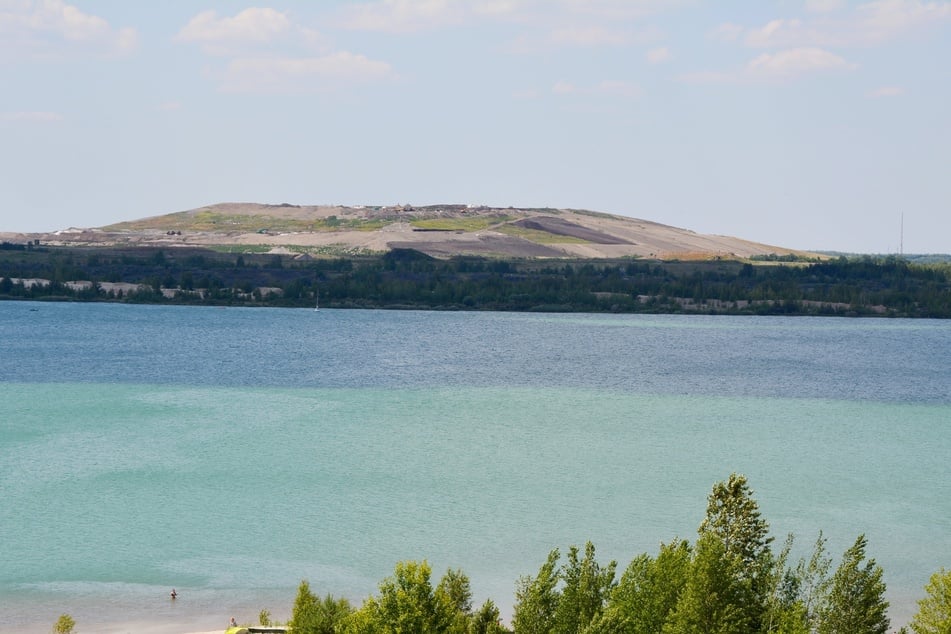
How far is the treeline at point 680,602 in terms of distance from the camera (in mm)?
30484

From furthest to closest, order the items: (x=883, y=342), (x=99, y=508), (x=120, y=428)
Answer: (x=883, y=342), (x=120, y=428), (x=99, y=508)

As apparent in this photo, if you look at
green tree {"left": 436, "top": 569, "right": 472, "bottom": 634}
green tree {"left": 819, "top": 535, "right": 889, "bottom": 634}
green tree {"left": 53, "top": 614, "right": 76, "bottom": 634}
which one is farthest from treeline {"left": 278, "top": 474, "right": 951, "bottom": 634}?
green tree {"left": 53, "top": 614, "right": 76, "bottom": 634}

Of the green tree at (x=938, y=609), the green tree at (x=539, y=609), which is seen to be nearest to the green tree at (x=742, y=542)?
the green tree at (x=938, y=609)

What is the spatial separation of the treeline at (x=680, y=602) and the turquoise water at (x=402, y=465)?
9872 millimetres

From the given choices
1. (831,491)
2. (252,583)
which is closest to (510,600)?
(252,583)

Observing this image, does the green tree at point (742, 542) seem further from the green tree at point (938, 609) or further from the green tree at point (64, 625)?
the green tree at point (64, 625)

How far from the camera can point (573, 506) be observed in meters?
58.8

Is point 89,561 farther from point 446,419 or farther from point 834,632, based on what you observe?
point 446,419

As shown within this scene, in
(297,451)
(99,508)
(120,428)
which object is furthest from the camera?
(120,428)

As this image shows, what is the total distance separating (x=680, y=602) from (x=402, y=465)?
37242 mm

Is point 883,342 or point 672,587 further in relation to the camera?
point 883,342

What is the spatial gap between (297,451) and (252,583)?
2595cm

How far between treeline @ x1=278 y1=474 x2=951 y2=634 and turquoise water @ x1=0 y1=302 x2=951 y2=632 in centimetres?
987

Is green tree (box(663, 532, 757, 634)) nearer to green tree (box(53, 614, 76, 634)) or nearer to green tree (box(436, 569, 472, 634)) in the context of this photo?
green tree (box(436, 569, 472, 634))
